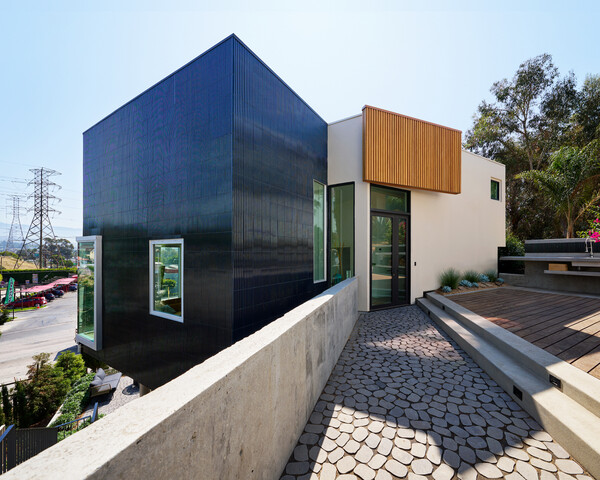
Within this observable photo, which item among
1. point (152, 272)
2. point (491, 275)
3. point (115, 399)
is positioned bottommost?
point (115, 399)

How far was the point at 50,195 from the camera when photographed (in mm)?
44500

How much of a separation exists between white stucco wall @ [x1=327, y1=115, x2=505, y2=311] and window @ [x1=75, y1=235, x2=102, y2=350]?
784 cm

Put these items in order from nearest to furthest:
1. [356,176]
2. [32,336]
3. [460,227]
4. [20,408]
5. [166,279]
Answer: [166,279], [356,176], [460,227], [20,408], [32,336]

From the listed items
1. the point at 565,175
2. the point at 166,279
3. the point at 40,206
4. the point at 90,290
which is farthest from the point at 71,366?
the point at 40,206

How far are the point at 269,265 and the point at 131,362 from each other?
195 inches

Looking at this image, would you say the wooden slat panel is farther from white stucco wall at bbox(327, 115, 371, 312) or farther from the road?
the road

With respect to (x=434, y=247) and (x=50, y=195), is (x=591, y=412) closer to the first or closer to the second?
(x=434, y=247)

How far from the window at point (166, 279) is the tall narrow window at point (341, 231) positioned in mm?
4178

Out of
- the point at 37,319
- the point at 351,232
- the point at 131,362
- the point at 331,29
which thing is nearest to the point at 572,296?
the point at 351,232

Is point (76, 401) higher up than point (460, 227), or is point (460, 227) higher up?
point (460, 227)

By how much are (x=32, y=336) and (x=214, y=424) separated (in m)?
29.1

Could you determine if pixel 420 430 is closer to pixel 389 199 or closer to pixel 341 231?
pixel 341 231

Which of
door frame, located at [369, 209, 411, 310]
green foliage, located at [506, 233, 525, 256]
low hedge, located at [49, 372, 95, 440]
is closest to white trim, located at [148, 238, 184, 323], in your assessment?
door frame, located at [369, 209, 411, 310]

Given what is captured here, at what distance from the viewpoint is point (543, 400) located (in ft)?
8.48
